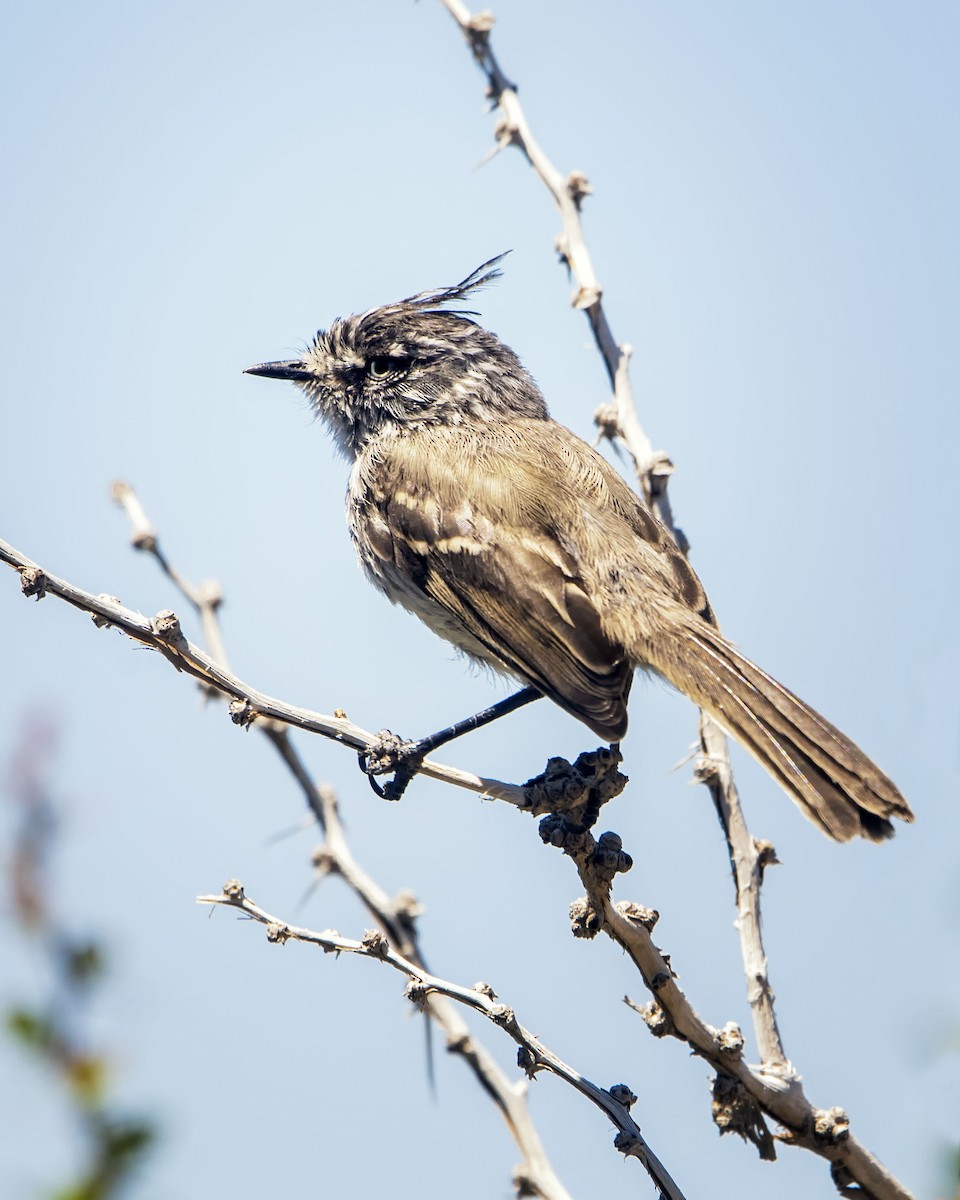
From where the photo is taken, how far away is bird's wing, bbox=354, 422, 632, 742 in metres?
4.21

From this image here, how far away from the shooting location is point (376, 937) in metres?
2.79

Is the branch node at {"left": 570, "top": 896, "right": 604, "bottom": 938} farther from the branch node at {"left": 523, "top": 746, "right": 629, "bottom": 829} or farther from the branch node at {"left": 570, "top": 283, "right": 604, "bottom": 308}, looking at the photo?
the branch node at {"left": 570, "top": 283, "right": 604, "bottom": 308}

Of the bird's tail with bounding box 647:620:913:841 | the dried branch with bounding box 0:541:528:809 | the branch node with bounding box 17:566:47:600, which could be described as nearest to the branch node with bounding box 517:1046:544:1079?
the dried branch with bounding box 0:541:528:809

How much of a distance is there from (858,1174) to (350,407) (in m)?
3.80

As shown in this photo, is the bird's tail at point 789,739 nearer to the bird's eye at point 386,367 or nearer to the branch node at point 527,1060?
the branch node at point 527,1060

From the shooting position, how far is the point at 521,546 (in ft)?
14.9

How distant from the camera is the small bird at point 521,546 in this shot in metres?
3.82

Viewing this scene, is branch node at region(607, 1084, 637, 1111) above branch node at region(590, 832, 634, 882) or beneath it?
beneath

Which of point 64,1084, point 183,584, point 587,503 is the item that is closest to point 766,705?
point 587,503

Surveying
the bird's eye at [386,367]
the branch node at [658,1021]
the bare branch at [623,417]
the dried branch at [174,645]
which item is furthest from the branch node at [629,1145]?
the bird's eye at [386,367]

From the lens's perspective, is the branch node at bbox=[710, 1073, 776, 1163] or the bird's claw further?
the bird's claw

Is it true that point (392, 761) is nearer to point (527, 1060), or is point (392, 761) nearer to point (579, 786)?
point (579, 786)

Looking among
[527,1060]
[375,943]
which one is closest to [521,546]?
[375,943]

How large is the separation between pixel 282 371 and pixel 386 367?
0.47 metres
